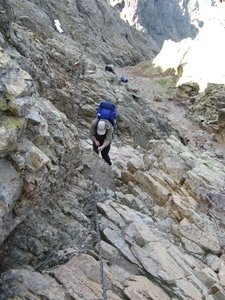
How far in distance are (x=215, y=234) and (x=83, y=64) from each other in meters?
16.8

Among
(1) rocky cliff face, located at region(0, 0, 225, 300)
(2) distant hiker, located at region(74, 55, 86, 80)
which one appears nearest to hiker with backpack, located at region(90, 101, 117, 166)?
(1) rocky cliff face, located at region(0, 0, 225, 300)

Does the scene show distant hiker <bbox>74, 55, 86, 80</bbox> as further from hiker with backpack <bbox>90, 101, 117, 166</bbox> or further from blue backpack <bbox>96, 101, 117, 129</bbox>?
blue backpack <bbox>96, 101, 117, 129</bbox>

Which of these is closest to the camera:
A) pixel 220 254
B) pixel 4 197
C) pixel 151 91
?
pixel 4 197

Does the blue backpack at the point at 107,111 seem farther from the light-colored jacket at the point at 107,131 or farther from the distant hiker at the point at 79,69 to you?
the distant hiker at the point at 79,69

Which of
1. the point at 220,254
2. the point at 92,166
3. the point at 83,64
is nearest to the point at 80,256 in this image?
the point at 220,254

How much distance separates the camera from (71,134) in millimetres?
9133

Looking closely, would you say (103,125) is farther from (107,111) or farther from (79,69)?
(79,69)

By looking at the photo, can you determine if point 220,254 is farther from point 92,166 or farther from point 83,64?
point 83,64

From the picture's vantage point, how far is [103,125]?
35.9 feet

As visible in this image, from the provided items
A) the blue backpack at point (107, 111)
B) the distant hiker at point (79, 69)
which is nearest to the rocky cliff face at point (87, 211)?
the blue backpack at point (107, 111)

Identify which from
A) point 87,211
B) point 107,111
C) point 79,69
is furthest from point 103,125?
point 79,69

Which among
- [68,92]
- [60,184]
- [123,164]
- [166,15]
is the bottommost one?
[60,184]

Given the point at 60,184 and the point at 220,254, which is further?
the point at 220,254

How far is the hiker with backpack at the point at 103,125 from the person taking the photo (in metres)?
10.8
